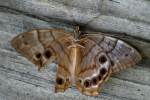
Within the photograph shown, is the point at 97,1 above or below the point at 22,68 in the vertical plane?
above

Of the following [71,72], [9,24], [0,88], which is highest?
[9,24]

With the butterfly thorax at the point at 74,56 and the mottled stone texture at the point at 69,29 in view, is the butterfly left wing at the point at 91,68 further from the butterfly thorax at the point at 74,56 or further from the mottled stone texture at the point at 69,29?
the mottled stone texture at the point at 69,29

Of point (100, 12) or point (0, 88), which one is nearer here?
point (100, 12)

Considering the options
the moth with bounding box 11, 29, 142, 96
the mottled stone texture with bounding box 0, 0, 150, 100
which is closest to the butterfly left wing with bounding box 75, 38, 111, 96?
the moth with bounding box 11, 29, 142, 96

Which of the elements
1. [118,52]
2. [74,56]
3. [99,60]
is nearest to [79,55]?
[74,56]

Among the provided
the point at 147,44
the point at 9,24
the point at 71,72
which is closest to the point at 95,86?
the point at 71,72

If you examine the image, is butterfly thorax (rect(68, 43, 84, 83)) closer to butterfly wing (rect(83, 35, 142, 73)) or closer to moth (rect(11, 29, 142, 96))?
moth (rect(11, 29, 142, 96))

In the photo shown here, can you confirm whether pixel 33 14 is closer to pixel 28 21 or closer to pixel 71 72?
pixel 28 21

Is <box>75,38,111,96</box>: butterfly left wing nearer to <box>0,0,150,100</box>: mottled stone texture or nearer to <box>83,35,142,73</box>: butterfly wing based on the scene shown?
<box>83,35,142,73</box>: butterfly wing
